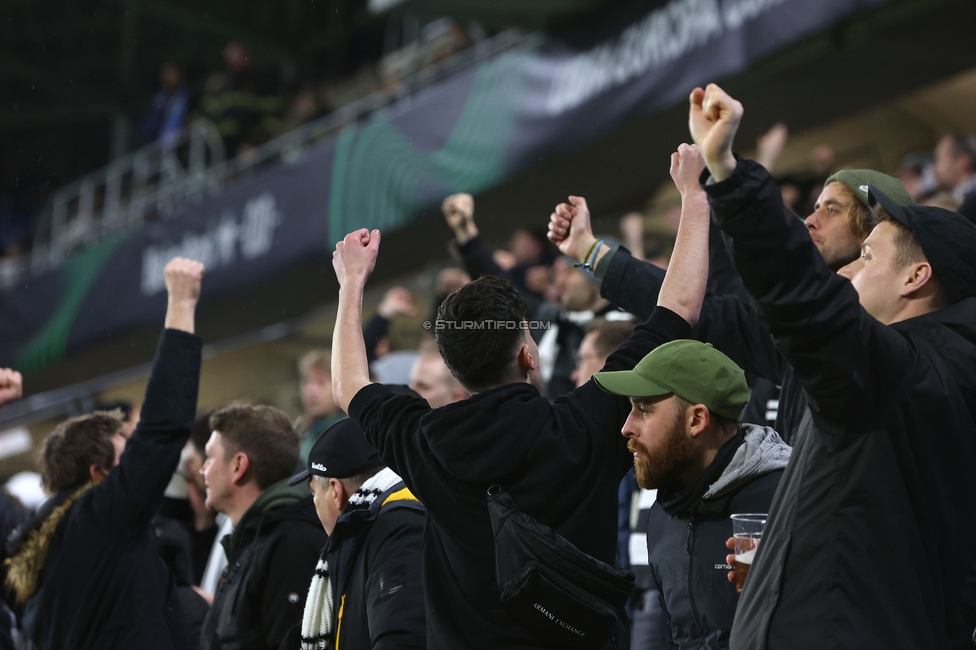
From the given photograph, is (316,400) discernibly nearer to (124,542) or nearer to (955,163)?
(124,542)

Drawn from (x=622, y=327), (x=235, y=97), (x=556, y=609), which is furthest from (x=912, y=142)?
(x=235, y=97)

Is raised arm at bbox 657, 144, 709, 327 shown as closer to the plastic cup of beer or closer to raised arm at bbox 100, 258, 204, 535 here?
the plastic cup of beer

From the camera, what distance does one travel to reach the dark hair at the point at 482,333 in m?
2.51

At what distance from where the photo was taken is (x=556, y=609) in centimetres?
227

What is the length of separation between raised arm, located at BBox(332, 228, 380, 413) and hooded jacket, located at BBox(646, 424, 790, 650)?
2.66 feet

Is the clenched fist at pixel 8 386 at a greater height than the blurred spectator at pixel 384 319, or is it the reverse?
the blurred spectator at pixel 384 319

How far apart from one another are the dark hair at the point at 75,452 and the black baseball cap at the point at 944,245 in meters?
2.86

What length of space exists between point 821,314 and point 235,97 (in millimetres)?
11931

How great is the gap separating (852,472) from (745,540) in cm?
37

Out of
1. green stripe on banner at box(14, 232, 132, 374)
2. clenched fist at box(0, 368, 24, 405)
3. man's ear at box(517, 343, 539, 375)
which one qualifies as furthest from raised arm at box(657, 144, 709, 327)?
green stripe on banner at box(14, 232, 132, 374)

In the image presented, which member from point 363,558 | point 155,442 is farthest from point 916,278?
point 155,442

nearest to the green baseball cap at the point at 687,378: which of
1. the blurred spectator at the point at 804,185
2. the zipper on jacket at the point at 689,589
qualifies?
the zipper on jacket at the point at 689,589

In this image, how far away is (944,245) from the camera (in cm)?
217

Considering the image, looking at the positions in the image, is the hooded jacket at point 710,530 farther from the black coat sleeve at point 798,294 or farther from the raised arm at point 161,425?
the raised arm at point 161,425
